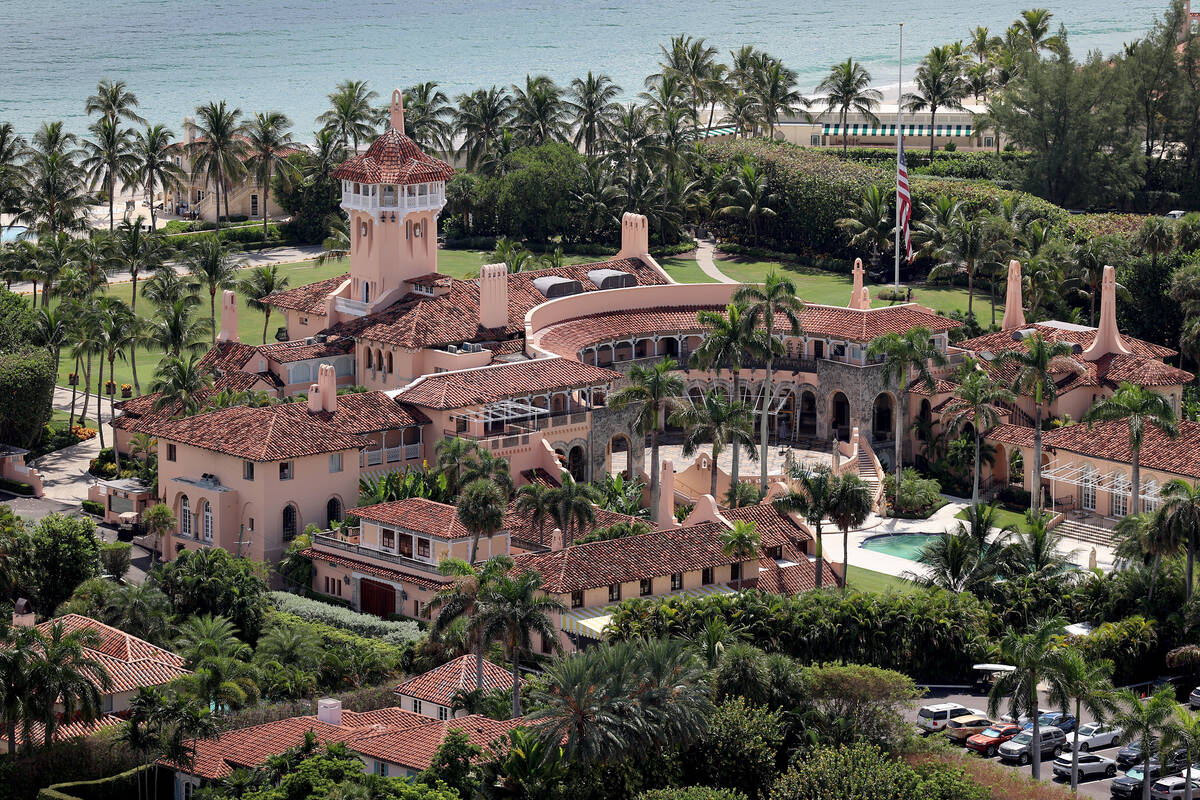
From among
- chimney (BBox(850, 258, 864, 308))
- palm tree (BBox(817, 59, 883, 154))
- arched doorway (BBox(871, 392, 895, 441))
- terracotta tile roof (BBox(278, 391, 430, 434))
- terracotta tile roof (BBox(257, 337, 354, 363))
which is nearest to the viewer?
terracotta tile roof (BBox(278, 391, 430, 434))

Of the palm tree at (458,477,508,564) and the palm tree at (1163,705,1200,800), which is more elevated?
the palm tree at (458,477,508,564)

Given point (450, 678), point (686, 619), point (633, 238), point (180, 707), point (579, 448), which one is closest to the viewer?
point (180, 707)

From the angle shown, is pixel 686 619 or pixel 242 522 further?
pixel 242 522

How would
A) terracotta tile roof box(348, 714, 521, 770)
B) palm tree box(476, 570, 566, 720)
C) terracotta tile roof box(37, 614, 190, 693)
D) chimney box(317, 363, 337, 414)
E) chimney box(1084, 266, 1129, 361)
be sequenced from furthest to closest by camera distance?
chimney box(1084, 266, 1129, 361)
chimney box(317, 363, 337, 414)
terracotta tile roof box(37, 614, 190, 693)
palm tree box(476, 570, 566, 720)
terracotta tile roof box(348, 714, 521, 770)

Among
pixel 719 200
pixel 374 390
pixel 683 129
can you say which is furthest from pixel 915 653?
pixel 683 129

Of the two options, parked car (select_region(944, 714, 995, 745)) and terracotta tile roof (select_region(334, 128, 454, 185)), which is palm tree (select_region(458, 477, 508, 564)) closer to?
parked car (select_region(944, 714, 995, 745))

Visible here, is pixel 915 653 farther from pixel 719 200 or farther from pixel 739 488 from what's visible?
pixel 719 200

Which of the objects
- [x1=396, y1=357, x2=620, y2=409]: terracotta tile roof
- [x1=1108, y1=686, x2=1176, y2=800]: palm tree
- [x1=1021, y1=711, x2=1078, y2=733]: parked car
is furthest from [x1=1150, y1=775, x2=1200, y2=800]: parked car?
[x1=396, y1=357, x2=620, y2=409]: terracotta tile roof
